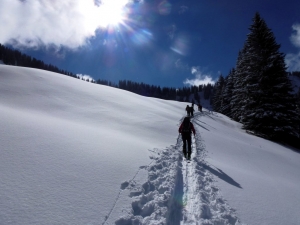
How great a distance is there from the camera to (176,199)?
13.8ft

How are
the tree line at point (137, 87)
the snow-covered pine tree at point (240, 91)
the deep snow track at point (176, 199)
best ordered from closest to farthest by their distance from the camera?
the deep snow track at point (176, 199), the snow-covered pine tree at point (240, 91), the tree line at point (137, 87)

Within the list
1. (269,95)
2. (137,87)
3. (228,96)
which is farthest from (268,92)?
(137,87)

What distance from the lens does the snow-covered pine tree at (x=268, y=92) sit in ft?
56.5

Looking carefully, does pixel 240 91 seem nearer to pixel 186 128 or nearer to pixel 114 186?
pixel 186 128

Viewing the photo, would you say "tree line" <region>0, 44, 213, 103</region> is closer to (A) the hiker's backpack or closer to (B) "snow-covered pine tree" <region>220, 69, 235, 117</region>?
(B) "snow-covered pine tree" <region>220, 69, 235, 117</region>

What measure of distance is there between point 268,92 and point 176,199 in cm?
1960

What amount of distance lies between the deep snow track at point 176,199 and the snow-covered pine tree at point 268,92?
15.7 meters

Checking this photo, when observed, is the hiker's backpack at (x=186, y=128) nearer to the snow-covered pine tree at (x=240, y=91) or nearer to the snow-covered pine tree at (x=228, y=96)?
the snow-covered pine tree at (x=240, y=91)

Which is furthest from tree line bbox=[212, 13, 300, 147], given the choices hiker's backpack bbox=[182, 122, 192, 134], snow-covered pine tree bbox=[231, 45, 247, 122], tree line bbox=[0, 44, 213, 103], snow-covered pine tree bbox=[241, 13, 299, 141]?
tree line bbox=[0, 44, 213, 103]

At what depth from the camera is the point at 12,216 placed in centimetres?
258

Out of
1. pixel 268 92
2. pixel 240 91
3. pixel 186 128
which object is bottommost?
pixel 186 128

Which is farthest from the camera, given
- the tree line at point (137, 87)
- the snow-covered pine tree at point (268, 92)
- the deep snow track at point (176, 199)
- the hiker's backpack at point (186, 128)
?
the tree line at point (137, 87)

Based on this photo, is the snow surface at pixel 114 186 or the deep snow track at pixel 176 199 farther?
the deep snow track at pixel 176 199

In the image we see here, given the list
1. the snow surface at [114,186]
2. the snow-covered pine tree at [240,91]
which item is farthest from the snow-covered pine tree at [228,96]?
the snow surface at [114,186]
